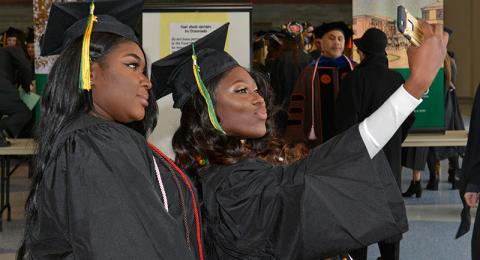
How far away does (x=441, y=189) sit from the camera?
10125mm

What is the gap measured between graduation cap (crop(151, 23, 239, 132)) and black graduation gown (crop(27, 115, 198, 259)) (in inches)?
34.3

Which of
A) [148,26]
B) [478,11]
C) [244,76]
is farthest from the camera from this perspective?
[478,11]

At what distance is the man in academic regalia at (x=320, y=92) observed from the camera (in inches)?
307

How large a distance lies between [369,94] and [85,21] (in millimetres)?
4349

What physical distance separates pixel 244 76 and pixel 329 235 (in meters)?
0.64

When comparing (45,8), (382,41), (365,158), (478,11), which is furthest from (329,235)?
(478,11)

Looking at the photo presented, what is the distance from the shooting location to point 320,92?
788 cm

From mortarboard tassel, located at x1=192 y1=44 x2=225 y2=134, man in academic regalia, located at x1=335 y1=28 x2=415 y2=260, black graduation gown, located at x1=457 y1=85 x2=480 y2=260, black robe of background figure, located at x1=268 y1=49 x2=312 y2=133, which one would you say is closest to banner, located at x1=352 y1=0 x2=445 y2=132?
black robe of background figure, located at x1=268 y1=49 x2=312 y2=133

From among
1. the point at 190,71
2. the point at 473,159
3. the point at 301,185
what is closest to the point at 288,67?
the point at 473,159

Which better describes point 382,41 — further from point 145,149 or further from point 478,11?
point 478,11

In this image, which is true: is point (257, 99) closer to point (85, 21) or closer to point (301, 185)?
point (301, 185)

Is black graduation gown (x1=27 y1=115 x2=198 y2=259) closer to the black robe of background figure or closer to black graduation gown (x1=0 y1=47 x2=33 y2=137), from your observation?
black graduation gown (x1=0 y1=47 x2=33 y2=137)

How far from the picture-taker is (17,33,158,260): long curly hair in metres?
1.94

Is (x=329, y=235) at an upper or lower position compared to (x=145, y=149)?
lower
